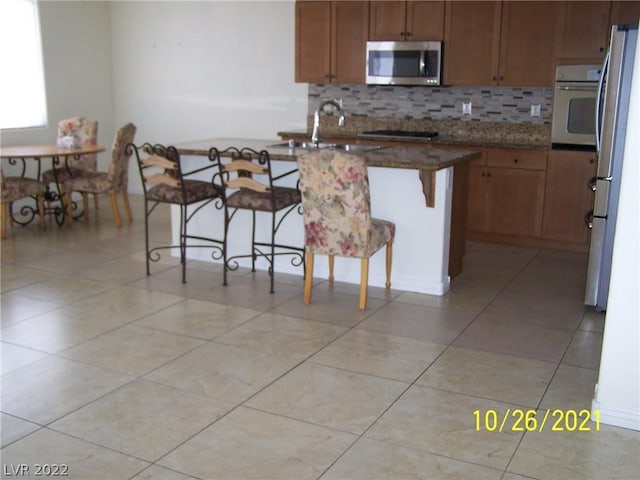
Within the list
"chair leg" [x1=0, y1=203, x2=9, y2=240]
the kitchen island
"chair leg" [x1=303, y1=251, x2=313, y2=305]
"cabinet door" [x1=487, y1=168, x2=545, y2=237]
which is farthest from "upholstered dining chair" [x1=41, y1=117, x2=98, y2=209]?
"cabinet door" [x1=487, y1=168, x2=545, y2=237]

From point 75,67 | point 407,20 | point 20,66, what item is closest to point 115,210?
point 20,66

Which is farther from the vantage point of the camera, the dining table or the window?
the window

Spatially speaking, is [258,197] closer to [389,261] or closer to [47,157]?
[389,261]

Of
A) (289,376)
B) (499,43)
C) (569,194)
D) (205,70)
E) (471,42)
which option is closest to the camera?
(289,376)

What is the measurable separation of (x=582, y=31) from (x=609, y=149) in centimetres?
191

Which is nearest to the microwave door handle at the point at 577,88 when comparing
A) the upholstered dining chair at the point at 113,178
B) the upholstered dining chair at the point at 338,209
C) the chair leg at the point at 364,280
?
the upholstered dining chair at the point at 338,209

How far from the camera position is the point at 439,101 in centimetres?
642

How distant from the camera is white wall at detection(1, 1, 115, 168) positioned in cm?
725

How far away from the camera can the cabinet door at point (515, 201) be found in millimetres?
5680

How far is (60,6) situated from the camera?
7.32 meters

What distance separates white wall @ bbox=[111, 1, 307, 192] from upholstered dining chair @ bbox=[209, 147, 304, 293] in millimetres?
2439

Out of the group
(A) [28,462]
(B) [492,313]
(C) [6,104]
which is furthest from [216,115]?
(A) [28,462]

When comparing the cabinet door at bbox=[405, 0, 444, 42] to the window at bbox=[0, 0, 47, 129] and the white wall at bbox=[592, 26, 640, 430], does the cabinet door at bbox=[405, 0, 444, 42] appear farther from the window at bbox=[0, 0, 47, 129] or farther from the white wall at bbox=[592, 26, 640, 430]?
the window at bbox=[0, 0, 47, 129]

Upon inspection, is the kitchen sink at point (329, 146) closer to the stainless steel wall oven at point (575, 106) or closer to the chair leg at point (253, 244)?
the chair leg at point (253, 244)
